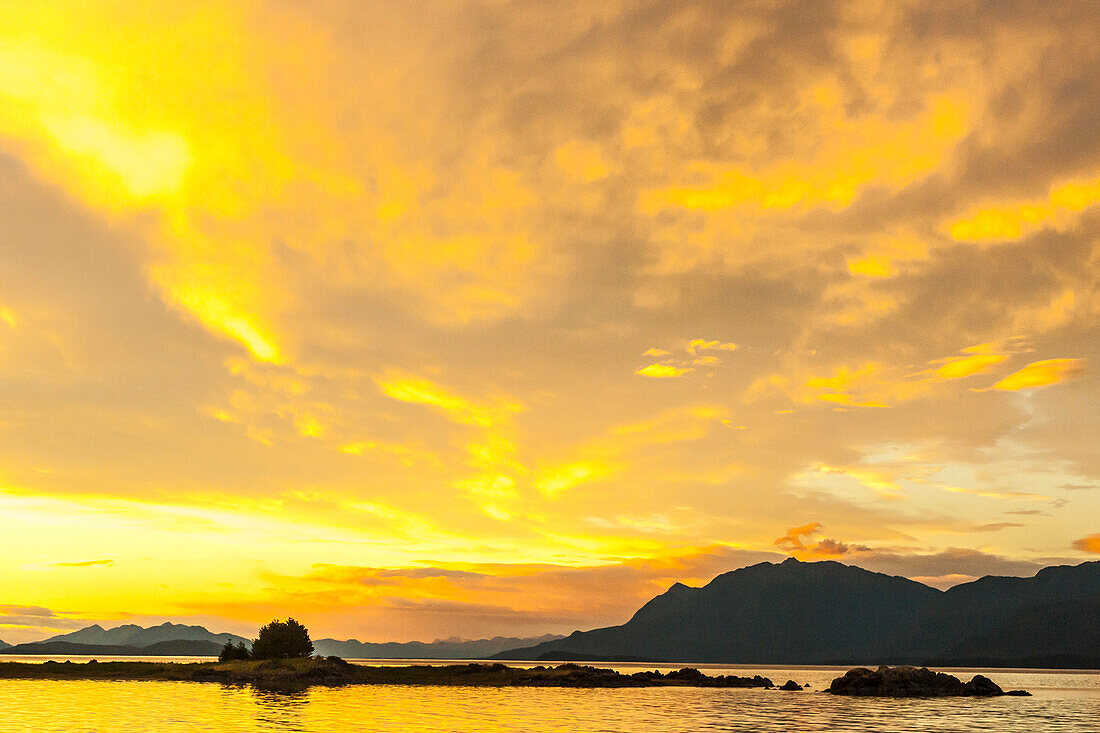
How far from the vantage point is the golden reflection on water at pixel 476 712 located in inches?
3406

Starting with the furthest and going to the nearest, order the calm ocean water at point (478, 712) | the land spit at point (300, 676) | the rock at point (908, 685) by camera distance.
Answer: the land spit at point (300, 676)
the rock at point (908, 685)
the calm ocean water at point (478, 712)

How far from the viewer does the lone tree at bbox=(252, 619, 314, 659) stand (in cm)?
18462

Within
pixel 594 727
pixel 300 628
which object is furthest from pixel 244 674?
pixel 594 727

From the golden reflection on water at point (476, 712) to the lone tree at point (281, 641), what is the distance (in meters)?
27.7

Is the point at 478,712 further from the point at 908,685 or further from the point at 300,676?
the point at 908,685

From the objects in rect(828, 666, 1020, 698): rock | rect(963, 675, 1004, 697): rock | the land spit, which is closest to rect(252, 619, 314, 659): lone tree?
the land spit

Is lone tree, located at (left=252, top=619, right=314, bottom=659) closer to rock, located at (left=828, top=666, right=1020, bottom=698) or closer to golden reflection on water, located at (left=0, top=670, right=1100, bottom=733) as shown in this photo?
golden reflection on water, located at (left=0, top=670, right=1100, bottom=733)

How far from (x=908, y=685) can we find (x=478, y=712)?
9911 cm

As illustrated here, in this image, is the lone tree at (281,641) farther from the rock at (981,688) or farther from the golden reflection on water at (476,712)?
the rock at (981,688)

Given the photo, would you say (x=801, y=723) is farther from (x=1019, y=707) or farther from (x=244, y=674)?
(x=244, y=674)

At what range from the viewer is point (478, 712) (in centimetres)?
10931

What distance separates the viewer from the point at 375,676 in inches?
7692

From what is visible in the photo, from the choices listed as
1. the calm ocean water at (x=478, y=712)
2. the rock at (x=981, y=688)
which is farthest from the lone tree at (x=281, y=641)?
the rock at (x=981, y=688)

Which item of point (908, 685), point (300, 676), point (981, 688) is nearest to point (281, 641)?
point (300, 676)
